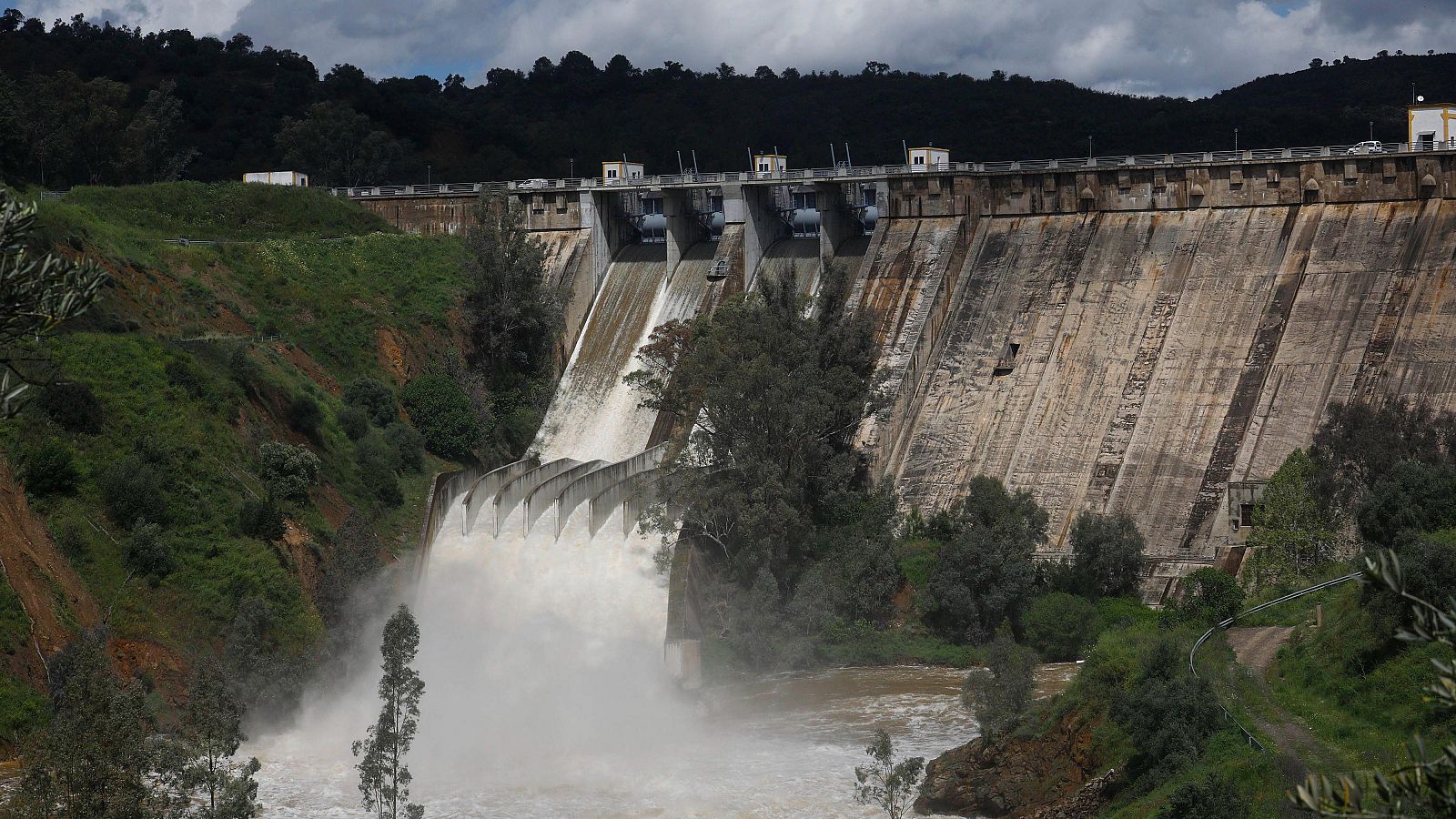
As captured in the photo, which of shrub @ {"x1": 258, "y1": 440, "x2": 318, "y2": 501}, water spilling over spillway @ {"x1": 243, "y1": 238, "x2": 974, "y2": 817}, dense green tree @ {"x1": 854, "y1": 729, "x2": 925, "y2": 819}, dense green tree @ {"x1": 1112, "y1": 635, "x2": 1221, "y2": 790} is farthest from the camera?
shrub @ {"x1": 258, "y1": 440, "x2": 318, "y2": 501}

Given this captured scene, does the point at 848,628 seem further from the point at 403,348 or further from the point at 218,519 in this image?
the point at 403,348

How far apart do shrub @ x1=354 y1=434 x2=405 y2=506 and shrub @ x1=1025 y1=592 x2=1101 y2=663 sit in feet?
63.2

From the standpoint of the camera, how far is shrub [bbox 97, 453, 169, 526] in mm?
41031

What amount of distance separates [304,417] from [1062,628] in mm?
22742

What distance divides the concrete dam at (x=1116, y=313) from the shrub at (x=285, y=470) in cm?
1285

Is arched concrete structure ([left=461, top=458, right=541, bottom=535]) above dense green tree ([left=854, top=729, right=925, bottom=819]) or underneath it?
above

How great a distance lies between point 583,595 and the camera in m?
47.4

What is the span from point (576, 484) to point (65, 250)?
16444 millimetres

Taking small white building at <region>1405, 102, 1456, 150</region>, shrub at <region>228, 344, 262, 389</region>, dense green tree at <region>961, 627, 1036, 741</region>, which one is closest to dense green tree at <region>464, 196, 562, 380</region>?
shrub at <region>228, 344, 262, 389</region>

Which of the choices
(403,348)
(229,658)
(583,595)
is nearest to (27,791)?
(229,658)

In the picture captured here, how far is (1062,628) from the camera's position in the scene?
43.1m

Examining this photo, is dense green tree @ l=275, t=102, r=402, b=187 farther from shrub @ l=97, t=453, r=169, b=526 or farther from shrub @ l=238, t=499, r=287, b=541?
shrub @ l=97, t=453, r=169, b=526

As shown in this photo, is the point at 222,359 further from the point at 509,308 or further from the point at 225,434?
the point at 509,308

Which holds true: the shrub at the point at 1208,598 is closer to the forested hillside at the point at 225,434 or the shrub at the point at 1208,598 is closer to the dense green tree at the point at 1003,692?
the dense green tree at the point at 1003,692
